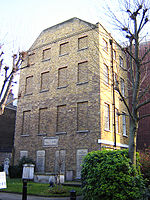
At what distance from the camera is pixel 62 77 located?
20.9 m

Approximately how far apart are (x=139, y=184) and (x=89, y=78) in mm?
11570

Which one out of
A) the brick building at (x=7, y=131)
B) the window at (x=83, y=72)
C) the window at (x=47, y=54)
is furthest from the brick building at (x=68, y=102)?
the brick building at (x=7, y=131)

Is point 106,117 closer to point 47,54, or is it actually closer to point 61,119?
point 61,119

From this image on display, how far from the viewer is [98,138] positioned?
16969mm

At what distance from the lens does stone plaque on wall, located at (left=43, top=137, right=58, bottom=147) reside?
19.2 metres

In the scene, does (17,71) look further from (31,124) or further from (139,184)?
(31,124)

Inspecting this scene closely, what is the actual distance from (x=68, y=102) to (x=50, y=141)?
3.78 metres

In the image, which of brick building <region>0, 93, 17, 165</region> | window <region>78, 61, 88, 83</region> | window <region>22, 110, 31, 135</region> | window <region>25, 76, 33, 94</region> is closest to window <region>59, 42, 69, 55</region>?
window <region>78, 61, 88, 83</region>

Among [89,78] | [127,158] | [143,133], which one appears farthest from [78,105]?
[127,158]

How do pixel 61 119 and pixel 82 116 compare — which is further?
pixel 61 119

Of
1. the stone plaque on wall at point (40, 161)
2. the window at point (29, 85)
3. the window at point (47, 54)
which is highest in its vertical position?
the window at point (47, 54)

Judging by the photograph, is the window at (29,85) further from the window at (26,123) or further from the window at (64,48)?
the window at (64,48)

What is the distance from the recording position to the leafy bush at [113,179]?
8.12 m

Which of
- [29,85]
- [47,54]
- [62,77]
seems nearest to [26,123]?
[29,85]
